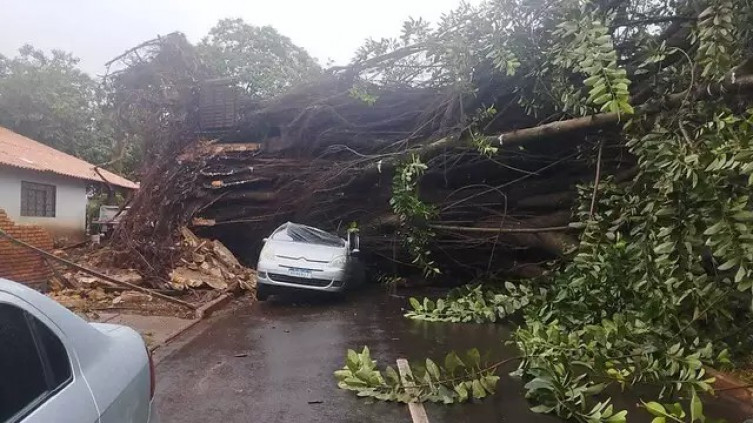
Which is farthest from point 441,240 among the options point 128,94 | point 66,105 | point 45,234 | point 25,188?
point 66,105

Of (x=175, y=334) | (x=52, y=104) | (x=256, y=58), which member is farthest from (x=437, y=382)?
(x=52, y=104)

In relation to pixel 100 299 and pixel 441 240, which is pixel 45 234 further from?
pixel 441 240

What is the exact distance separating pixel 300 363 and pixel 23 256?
635 centimetres

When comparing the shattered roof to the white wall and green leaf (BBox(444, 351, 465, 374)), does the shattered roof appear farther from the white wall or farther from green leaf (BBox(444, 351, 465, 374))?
green leaf (BBox(444, 351, 465, 374))

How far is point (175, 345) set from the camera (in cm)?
812

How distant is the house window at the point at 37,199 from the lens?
17922 millimetres

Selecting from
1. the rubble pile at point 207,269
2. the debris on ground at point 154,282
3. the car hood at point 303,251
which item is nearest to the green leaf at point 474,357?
the debris on ground at point 154,282

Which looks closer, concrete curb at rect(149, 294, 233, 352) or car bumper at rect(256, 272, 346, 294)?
concrete curb at rect(149, 294, 233, 352)

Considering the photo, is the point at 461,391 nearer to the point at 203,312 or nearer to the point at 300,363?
the point at 300,363

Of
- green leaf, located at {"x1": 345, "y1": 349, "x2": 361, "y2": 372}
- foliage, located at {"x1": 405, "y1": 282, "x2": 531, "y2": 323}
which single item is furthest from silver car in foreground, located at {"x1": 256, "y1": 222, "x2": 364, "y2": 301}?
green leaf, located at {"x1": 345, "y1": 349, "x2": 361, "y2": 372}

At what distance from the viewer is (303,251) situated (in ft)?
40.2

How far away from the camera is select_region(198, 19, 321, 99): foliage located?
17.4m

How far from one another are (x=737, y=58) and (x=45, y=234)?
1163 cm

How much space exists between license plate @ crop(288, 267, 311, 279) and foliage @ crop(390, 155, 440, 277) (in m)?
2.16
